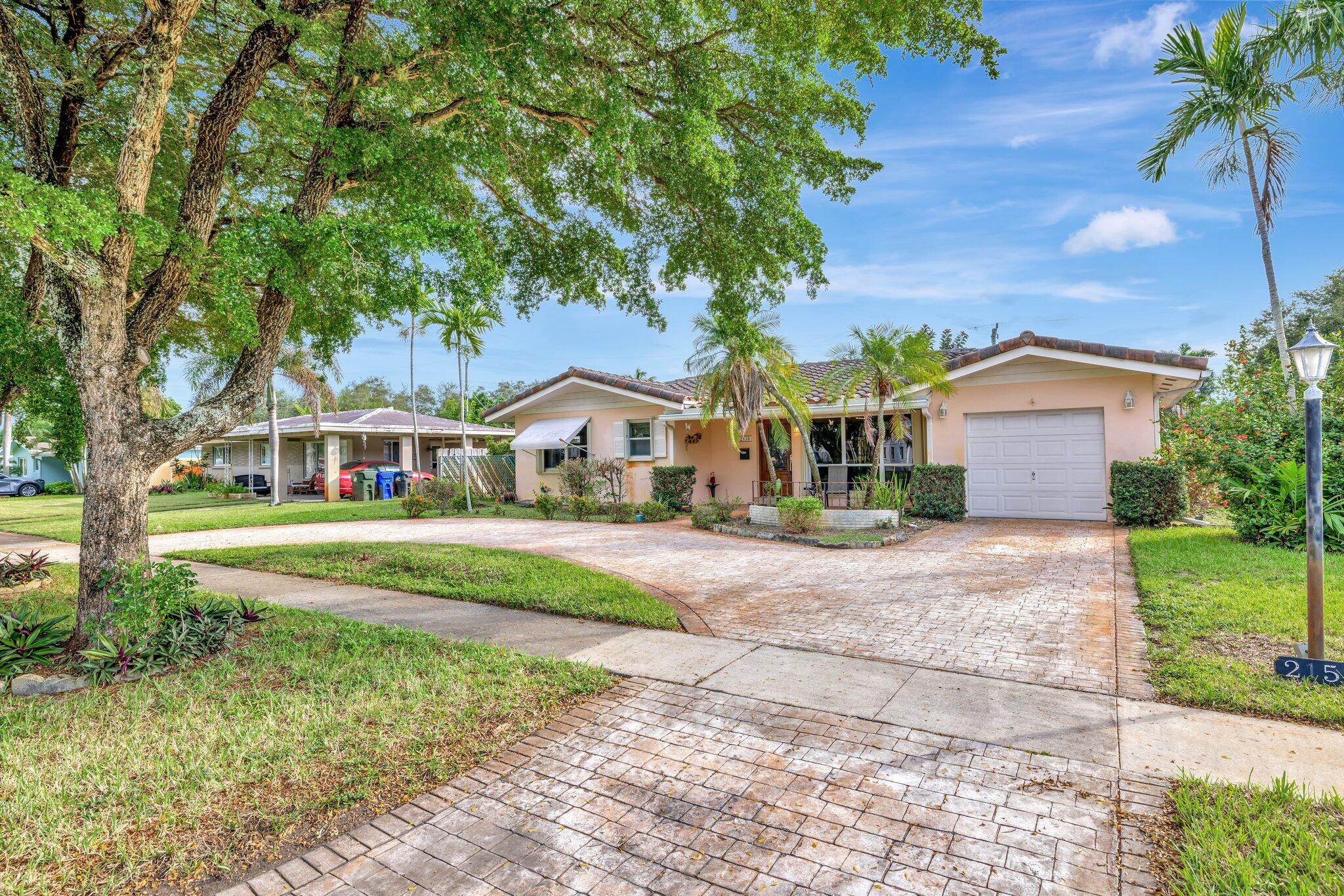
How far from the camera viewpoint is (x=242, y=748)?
387 cm

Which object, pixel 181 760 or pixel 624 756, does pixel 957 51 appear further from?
pixel 181 760

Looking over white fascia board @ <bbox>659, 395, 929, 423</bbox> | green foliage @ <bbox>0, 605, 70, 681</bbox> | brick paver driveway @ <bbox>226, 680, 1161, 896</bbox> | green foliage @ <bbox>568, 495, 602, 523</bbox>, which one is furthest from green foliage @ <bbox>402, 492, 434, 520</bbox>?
brick paver driveway @ <bbox>226, 680, 1161, 896</bbox>

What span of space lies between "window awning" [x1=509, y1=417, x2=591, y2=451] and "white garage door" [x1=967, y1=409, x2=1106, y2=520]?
1137 cm

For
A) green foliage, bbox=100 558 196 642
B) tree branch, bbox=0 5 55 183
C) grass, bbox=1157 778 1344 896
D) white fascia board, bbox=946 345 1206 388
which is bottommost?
grass, bbox=1157 778 1344 896

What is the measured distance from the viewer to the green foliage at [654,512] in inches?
658

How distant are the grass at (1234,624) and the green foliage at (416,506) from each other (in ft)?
57.9

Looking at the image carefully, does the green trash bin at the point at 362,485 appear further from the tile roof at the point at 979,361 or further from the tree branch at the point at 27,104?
the tree branch at the point at 27,104

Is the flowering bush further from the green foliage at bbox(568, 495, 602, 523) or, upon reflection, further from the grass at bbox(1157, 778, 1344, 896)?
the green foliage at bbox(568, 495, 602, 523)

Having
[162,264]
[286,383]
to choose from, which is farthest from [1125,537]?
[286,383]

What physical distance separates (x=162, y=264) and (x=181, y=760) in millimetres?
4407

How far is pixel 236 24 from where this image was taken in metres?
7.30

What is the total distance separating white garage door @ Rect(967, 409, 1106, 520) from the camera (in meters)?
13.8

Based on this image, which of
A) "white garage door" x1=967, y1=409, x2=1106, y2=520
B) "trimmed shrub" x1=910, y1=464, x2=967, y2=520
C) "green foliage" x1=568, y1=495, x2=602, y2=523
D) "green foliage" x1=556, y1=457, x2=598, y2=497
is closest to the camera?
"white garage door" x1=967, y1=409, x2=1106, y2=520

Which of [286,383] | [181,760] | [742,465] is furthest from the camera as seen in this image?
[286,383]
